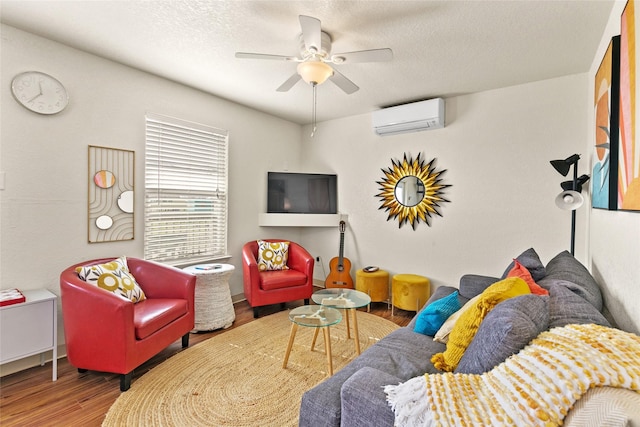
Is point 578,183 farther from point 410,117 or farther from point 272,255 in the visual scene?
point 272,255

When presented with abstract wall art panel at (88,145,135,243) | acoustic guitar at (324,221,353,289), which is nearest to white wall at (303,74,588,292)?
acoustic guitar at (324,221,353,289)

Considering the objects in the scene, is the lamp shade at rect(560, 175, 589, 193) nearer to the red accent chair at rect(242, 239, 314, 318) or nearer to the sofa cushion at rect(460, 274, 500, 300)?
the sofa cushion at rect(460, 274, 500, 300)

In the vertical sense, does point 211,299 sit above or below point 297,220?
below

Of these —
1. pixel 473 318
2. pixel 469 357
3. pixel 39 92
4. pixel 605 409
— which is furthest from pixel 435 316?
pixel 39 92

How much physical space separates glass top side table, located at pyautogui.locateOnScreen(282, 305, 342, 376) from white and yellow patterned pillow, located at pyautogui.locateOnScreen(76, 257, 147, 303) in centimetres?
124

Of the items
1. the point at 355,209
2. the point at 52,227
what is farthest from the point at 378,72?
the point at 52,227

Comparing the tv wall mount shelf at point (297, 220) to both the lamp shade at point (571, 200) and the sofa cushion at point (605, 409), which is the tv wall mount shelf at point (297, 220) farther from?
the sofa cushion at point (605, 409)

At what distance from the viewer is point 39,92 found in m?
2.34

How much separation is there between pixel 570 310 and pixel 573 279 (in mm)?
613

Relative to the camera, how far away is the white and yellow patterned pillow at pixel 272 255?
12.4 ft

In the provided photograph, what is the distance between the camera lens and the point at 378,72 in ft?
9.46

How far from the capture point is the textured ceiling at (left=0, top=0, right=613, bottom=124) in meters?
1.95

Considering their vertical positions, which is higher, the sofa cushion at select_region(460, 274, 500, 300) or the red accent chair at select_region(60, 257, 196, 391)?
the sofa cushion at select_region(460, 274, 500, 300)

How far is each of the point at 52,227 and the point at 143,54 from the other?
1.63 m
